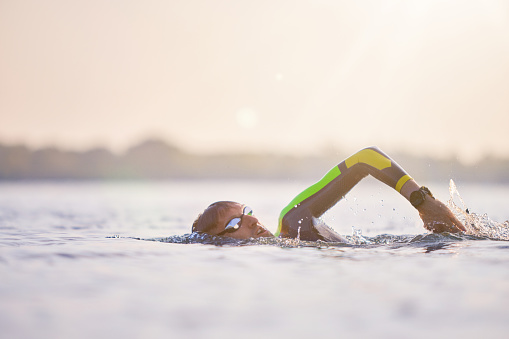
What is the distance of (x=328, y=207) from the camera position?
20.1 ft

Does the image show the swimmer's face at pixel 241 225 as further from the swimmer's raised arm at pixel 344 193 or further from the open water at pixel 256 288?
the swimmer's raised arm at pixel 344 193

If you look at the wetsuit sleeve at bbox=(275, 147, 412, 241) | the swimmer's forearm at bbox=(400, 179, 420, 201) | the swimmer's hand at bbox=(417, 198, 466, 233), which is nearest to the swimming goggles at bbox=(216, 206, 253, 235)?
the wetsuit sleeve at bbox=(275, 147, 412, 241)

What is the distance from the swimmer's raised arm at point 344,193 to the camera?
5.65m

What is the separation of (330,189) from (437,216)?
1128mm

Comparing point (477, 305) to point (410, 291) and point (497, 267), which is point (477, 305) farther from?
point (497, 267)

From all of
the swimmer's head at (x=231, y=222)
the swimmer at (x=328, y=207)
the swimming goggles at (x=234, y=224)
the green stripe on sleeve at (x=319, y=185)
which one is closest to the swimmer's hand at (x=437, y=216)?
the swimmer at (x=328, y=207)

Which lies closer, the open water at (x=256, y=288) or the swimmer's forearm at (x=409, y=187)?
the open water at (x=256, y=288)

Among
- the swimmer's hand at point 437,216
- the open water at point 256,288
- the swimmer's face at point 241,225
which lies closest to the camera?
the open water at point 256,288

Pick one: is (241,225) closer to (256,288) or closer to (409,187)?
(409,187)

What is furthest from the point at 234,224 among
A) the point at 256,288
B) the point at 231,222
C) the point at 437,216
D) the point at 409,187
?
the point at 256,288

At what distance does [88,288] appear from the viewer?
12.5 ft

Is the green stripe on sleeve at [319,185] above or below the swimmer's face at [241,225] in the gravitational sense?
above

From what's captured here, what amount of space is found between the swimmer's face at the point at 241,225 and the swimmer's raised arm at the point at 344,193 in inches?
9.8

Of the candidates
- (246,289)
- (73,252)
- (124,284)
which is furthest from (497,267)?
(73,252)
